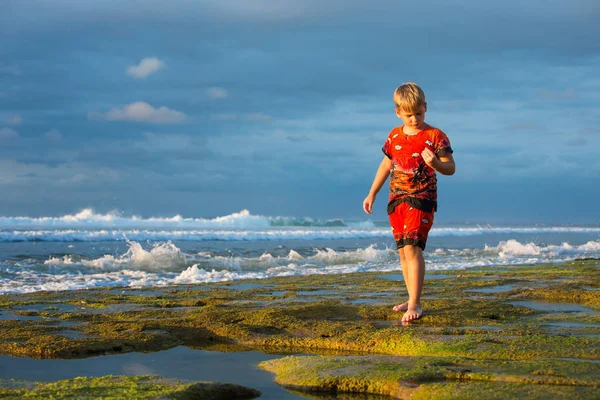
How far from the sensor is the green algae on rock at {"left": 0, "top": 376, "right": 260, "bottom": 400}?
310cm

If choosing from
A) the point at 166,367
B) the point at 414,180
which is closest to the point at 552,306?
the point at 414,180

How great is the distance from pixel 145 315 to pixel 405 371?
341 centimetres

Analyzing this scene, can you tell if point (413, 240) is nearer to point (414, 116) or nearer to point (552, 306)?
point (414, 116)

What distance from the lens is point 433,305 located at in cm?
650

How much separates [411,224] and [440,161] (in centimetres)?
63

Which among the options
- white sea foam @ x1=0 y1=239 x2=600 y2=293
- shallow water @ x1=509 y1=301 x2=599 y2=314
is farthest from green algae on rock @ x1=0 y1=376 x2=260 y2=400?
white sea foam @ x1=0 y1=239 x2=600 y2=293

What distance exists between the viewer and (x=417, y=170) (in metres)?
5.80

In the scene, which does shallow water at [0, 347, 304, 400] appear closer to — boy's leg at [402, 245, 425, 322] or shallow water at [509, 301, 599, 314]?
boy's leg at [402, 245, 425, 322]

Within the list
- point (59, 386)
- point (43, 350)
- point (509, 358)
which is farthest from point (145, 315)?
point (509, 358)

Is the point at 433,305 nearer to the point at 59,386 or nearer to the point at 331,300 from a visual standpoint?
the point at 331,300

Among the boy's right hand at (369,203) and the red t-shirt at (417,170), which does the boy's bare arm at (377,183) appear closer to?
the boy's right hand at (369,203)

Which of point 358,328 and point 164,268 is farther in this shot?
point 164,268

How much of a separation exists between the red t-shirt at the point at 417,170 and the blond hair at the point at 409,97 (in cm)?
27

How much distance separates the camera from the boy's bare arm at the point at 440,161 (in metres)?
5.40
